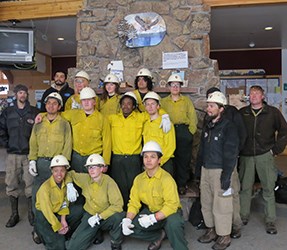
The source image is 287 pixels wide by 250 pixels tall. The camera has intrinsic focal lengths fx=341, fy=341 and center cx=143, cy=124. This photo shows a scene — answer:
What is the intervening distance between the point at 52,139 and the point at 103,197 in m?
0.80

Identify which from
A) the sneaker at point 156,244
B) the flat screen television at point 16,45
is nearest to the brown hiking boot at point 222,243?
the sneaker at point 156,244

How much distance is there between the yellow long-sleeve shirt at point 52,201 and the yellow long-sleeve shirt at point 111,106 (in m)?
1.00

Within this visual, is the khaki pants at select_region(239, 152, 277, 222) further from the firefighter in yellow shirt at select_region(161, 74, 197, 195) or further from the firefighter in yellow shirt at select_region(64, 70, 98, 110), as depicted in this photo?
the firefighter in yellow shirt at select_region(64, 70, 98, 110)

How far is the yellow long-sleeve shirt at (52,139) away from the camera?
11.4ft

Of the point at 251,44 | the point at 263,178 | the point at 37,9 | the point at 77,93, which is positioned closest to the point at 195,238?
the point at 263,178

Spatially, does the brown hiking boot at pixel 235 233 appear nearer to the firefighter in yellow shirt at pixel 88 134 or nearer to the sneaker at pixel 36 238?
the firefighter in yellow shirt at pixel 88 134

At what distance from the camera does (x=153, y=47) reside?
4.77 m

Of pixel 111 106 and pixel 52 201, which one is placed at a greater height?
pixel 111 106

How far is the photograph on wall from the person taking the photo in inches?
186

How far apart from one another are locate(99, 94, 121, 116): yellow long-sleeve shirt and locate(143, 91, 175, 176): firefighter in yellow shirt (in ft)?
1.38

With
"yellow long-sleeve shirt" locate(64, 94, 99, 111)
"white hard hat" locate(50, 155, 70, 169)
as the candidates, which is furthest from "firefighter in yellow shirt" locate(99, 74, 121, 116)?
"white hard hat" locate(50, 155, 70, 169)

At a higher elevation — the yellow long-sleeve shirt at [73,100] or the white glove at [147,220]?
the yellow long-sleeve shirt at [73,100]

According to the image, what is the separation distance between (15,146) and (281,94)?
672 cm

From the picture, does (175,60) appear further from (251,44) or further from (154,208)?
(251,44)
